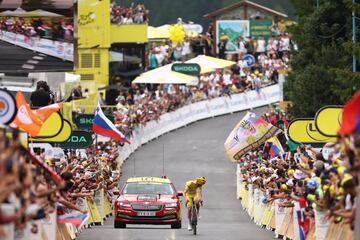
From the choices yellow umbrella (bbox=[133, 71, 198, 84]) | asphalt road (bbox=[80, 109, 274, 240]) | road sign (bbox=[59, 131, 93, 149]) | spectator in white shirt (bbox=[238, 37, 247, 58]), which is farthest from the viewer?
spectator in white shirt (bbox=[238, 37, 247, 58])

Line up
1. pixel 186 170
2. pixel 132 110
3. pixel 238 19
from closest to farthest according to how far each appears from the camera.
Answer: pixel 186 170 < pixel 132 110 < pixel 238 19

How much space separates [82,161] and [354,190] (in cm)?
1898

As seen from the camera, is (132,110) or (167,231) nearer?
(167,231)

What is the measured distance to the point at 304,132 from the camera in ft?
101

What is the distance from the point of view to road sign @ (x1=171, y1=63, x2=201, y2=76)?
70.4m

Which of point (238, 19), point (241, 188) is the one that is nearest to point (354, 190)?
point (241, 188)

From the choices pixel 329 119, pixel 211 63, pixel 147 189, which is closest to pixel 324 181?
pixel 329 119

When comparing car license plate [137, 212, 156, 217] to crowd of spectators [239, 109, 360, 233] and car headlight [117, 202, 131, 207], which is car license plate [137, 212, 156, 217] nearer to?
car headlight [117, 202, 131, 207]

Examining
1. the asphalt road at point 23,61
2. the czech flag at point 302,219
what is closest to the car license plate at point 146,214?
the asphalt road at point 23,61

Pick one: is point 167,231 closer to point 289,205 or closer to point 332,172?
point 289,205

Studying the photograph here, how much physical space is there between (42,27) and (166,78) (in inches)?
1336

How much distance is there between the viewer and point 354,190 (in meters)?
18.6

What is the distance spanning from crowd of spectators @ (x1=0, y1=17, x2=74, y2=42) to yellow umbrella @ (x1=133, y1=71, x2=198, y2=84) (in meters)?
32.9

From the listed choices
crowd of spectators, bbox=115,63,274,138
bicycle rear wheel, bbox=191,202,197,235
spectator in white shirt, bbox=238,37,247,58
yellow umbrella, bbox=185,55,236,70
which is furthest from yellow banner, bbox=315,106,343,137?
spectator in white shirt, bbox=238,37,247,58
